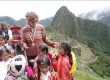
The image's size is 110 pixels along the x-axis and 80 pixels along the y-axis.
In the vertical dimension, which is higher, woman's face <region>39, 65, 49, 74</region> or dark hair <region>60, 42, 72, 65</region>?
dark hair <region>60, 42, 72, 65</region>

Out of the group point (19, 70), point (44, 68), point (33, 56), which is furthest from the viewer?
point (33, 56)

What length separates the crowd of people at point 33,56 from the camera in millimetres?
8375

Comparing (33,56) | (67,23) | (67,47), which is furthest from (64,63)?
(67,23)

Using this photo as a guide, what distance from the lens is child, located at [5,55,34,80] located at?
8.16 m

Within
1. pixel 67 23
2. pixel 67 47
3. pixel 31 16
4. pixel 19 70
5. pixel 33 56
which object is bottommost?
pixel 67 23

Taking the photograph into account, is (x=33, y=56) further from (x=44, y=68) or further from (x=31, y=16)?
(x=44, y=68)

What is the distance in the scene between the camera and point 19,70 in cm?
819

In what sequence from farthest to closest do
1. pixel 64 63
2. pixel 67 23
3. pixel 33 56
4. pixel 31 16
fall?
pixel 67 23
pixel 33 56
pixel 31 16
pixel 64 63

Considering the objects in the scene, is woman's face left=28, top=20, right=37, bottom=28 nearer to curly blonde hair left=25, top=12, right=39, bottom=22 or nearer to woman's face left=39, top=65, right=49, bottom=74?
curly blonde hair left=25, top=12, right=39, bottom=22

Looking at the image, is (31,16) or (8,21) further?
(8,21)

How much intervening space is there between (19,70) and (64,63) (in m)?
1.53

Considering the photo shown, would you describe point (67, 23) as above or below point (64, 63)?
below

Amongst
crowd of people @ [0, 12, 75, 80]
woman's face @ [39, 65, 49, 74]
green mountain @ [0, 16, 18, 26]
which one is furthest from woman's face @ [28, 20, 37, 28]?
green mountain @ [0, 16, 18, 26]

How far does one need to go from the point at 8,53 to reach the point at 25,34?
Result: 68 centimetres
